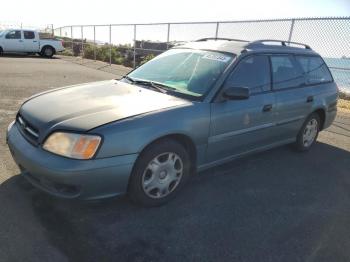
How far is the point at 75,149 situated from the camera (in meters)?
3.15

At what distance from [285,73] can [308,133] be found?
4.03 feet

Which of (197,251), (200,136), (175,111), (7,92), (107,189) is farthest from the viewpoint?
(7,92)

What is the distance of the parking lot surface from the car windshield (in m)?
1.12

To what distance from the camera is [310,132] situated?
5852 millimetres

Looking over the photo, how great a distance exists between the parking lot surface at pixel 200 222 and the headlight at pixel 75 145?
1.59ft

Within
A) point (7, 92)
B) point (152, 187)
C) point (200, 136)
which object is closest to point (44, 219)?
point (152, 187)

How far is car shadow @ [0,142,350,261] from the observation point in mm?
3043

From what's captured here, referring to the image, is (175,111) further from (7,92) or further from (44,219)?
(7,92)

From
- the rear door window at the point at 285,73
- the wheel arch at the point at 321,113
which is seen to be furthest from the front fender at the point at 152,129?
the wheel arch at the point at 321,113

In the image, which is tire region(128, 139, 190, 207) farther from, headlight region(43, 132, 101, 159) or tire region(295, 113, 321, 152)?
tire region(295, 113, 321, 152)

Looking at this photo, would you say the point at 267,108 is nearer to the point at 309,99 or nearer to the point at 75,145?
the point at 309,99

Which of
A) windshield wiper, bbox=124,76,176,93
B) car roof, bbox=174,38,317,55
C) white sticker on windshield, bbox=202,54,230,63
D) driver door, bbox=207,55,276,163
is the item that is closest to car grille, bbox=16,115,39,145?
windshield wiper, bbox=124,76,176,93

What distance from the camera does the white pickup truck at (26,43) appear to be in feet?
73.9

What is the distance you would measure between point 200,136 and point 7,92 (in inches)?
268
